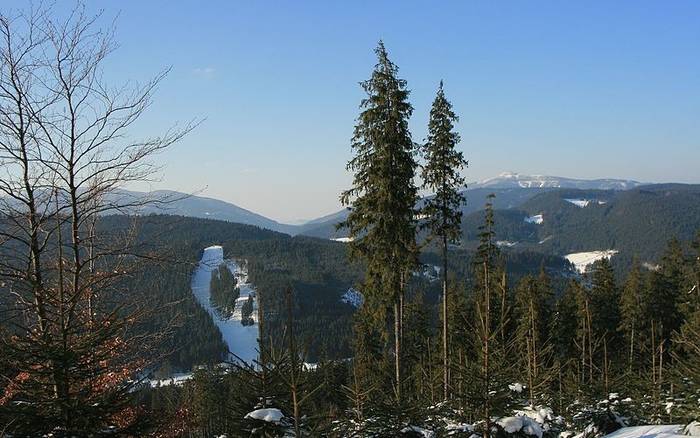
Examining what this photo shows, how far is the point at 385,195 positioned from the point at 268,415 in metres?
12.1

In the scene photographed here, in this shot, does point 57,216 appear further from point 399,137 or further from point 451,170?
point 451,170

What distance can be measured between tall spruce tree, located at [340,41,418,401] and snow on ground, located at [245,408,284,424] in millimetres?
11172

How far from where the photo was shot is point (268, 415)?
23.1ft

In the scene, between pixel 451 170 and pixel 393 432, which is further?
pixel 451 170

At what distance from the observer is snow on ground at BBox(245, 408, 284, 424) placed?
702 cm

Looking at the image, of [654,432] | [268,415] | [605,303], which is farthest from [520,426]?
[605,303]

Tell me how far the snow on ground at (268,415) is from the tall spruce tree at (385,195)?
1117cm

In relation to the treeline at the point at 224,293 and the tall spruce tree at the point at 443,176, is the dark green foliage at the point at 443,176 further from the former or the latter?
the treeline at the point at 224,293

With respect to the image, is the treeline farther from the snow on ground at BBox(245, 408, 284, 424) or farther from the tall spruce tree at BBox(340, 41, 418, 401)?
the snow on ground at BBox(245, 408, 284, 424)

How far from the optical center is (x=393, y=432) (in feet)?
30.2

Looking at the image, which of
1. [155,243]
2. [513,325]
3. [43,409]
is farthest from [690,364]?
[513,325]

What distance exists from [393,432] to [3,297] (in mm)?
7257

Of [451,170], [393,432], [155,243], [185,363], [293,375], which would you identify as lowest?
[185,363]

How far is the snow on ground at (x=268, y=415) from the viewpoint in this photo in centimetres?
702
